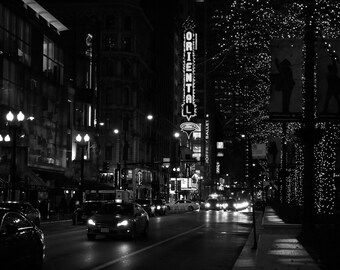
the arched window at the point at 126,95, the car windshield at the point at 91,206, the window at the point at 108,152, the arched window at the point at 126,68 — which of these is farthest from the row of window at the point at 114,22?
the car windshield at the point at 91,206

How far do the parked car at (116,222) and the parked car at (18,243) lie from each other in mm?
10778

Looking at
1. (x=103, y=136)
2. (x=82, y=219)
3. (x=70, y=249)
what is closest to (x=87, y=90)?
(x=103, y=136)

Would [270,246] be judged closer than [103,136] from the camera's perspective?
Yes

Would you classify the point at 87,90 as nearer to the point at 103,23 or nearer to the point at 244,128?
the point at 103,23

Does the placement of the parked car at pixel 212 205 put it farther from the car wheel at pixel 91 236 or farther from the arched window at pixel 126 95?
the car wheel at pixel 91 236

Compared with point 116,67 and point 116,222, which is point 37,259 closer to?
point 116,222

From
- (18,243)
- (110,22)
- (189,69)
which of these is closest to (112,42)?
(110,22)

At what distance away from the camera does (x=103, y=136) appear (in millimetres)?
92000

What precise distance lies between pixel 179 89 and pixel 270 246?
128m

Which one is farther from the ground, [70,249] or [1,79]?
[1,79]

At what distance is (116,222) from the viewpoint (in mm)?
25500

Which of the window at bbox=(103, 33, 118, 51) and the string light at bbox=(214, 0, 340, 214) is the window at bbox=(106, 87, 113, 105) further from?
the string light at bbox=(214, 0, 340, 214)

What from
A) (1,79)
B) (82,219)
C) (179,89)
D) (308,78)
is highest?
(179,89)

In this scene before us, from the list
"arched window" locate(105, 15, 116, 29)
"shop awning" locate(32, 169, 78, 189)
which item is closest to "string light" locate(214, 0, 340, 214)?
"shop awning" locate(32, 169, 78, 189)
